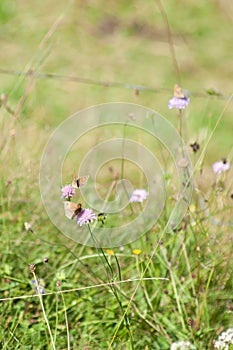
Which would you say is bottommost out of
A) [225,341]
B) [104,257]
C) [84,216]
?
→ [225,341]

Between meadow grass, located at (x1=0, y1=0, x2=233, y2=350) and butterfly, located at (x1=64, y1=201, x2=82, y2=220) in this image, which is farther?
meadow grass, located at (x1=0, y1=0, x2=233, y2=350)

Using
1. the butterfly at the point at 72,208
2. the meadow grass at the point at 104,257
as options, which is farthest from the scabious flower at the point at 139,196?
the butterfly at the point at 72,208

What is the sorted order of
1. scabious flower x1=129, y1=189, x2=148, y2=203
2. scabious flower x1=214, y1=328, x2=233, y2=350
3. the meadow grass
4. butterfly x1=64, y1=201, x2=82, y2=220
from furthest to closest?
scabious flower x1=129, y1=189, x2=148, y2=203
the meadow grass
scabious flower x1=214, y1=328, x2=233, y2=350
butterfly x1=64, y1=201, x2=82, y2=220

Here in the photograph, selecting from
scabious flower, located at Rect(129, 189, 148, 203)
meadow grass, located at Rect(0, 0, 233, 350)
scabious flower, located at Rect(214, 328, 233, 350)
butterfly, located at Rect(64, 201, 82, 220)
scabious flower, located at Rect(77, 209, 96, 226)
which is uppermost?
butterfly, located at Rect(64, 201, 82, 220)

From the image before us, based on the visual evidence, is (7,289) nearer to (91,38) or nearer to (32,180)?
(32,180)

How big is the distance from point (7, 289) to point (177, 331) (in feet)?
1.59

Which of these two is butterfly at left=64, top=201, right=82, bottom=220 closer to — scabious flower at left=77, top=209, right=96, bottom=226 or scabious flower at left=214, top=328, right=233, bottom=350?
scabious flower at left=77, top=209, right=96, bottom=226

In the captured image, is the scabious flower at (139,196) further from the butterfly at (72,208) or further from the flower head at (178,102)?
the butterfly at (72,208)

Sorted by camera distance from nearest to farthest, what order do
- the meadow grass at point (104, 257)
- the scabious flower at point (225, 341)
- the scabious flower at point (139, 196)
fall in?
the scabious flower at point (225, 341) → the meadow grass at point (104, 257) → the scabious flower at point (139, 196)

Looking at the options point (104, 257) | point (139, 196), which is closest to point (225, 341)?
point (104, 257)

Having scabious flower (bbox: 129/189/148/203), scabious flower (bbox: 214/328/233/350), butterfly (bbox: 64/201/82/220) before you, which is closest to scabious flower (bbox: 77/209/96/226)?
butterfly (bbox: 64/201/82/220)

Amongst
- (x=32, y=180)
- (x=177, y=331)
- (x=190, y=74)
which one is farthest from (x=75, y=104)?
(x=177, y=331)

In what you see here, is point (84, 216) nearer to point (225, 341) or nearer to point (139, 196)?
point (225, 341)

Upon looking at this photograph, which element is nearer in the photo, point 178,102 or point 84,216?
point 84,216
